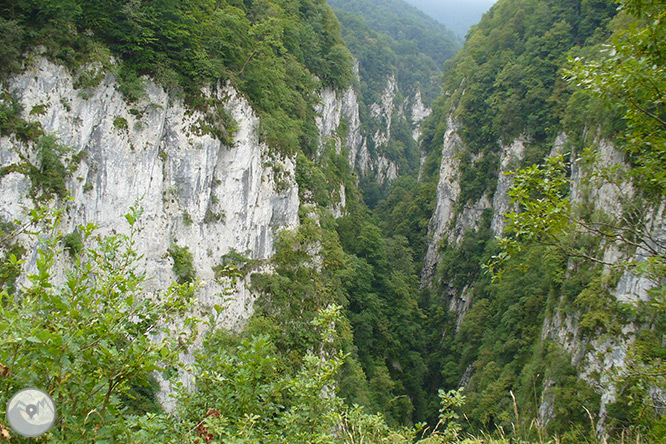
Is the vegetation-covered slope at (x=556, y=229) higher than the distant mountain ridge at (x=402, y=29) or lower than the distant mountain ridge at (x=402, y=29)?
lower

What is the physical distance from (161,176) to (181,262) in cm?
363

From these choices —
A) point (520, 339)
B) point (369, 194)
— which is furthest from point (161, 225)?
point (369, 194)

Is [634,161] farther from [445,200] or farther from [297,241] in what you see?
[445,200]

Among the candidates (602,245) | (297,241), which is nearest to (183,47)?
(297,241)

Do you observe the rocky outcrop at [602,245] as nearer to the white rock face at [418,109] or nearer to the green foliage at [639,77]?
the green foliage at [639,77]

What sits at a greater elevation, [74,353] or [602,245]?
[602,245]

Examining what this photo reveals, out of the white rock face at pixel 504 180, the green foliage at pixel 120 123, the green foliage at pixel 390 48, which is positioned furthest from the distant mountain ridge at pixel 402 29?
the green foliage at pixel 120 123

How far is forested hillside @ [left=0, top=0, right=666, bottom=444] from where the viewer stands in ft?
10.3

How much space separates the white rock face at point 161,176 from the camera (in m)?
12.4

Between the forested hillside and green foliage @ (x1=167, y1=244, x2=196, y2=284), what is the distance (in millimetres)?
91

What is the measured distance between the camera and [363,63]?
76.4 m

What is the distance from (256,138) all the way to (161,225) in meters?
7.03

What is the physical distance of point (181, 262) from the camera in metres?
15.5

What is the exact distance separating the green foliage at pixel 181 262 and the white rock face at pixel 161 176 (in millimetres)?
288
